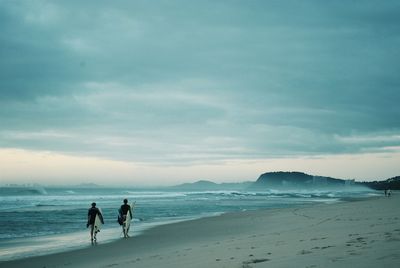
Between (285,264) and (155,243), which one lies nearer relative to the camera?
(285,264)

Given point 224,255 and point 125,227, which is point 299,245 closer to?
point 224,255

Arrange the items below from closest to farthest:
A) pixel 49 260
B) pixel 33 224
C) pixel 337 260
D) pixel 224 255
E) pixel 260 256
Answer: pixel 337 260
pixel 260 256
pixel 224 255
pixel 49 260
pixel 33 224

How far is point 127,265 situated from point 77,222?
55.4ft

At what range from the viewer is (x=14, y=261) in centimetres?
1198

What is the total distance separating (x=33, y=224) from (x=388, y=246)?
21182mm

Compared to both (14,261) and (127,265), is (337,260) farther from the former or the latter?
(14,261)

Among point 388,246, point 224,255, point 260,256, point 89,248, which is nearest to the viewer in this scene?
point 388,246

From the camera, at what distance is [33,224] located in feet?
76.8

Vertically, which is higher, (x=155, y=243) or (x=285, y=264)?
(x=285, y=264)

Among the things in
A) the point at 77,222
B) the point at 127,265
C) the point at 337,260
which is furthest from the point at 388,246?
the point at 77,222

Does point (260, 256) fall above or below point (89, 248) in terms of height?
above

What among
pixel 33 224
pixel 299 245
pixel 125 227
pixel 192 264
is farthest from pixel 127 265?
pixel 33 224

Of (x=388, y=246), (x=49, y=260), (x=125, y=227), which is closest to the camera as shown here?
(x=388, y=246)

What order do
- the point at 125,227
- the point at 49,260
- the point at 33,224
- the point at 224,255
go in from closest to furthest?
the point at 224,255
the point at 49,260
the point at 125,227
the point at 33,224
